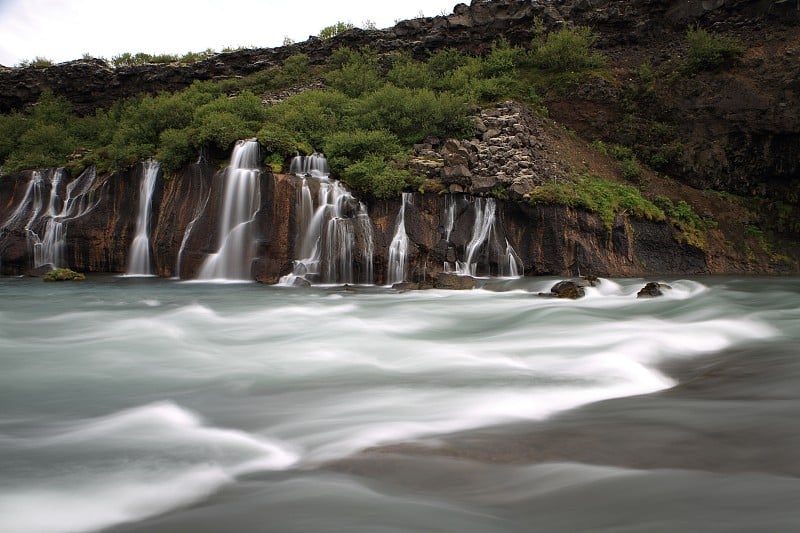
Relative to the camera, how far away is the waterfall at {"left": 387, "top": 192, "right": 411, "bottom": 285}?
→ 52.7ft

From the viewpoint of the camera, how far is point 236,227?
1694 cm

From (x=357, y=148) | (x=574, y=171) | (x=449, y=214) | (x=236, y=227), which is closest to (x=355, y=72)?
(x=357, y=148)

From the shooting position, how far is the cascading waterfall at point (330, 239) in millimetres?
16062

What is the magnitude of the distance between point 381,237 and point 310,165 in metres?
3.54

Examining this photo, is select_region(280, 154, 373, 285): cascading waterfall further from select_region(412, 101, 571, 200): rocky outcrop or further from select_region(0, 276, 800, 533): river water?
select_region(0, 276, 800, 533): river water

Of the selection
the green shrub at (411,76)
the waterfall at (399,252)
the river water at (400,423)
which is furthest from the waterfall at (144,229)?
the green shrub at (411,76)

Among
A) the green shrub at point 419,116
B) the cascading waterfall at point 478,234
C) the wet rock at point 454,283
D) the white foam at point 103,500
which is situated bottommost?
the white foam at point 103,500

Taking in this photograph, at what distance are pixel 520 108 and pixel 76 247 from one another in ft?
52.3

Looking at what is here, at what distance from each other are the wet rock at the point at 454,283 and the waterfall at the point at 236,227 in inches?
223

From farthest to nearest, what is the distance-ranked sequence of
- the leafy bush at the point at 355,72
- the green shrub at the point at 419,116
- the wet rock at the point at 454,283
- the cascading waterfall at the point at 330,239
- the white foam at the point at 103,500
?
the leafy bush at the point at 355,72
the green shrub at the point at 419,116
the cascading waterfall at the point at 330,239
the wet rock at the point at 454,283
the white foam at the point at 103,500

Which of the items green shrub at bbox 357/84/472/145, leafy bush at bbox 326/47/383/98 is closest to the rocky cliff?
green shrub at bbox 357/84/472/145

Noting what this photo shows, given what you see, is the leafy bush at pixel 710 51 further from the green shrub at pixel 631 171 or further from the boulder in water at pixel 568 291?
the boulder in water at pixel 568 291

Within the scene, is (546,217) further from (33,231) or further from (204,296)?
(33,231)

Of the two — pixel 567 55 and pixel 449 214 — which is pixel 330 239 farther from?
pixel 567 55
